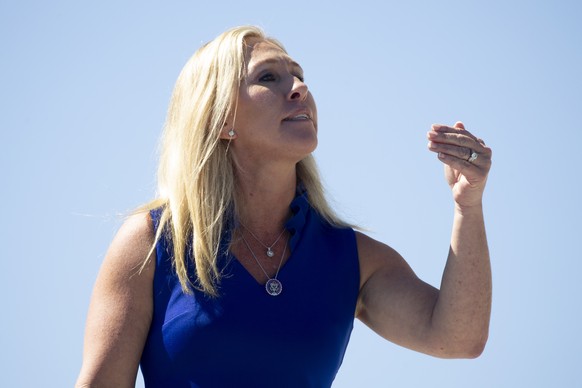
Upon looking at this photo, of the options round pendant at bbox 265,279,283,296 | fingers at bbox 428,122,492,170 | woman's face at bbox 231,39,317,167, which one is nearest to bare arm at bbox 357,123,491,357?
fingers at bbox 428,122,492,170

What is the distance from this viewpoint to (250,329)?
11.6 feet

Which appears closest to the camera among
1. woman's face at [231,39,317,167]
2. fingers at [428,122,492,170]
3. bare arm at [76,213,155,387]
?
fingers at [428,122,492,170]

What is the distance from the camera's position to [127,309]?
11.6 ft

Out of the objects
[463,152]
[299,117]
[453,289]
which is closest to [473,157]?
[463,152]

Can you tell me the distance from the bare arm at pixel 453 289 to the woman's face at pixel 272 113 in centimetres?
54

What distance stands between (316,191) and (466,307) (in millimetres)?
831

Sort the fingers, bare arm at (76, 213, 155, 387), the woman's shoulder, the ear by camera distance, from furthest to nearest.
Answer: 1. the ear
2. the woman's shoulder
3. bare arm at (76, 213, 155, 387)
4. the fingers

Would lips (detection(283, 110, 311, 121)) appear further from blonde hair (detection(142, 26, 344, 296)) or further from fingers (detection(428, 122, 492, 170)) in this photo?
fingers (detection(428, 122, 492, 170))

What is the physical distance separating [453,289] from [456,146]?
53cm

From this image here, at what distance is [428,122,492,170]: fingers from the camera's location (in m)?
3.36

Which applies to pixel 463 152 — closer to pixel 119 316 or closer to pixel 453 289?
pixel 453 289

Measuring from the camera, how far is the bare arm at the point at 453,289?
339cm

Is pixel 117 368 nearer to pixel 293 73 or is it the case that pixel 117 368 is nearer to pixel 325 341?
pixel 325 341

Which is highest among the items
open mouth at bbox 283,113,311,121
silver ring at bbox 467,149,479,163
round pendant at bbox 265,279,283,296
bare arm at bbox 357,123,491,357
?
silver ring at bbox 467,149,479,163
